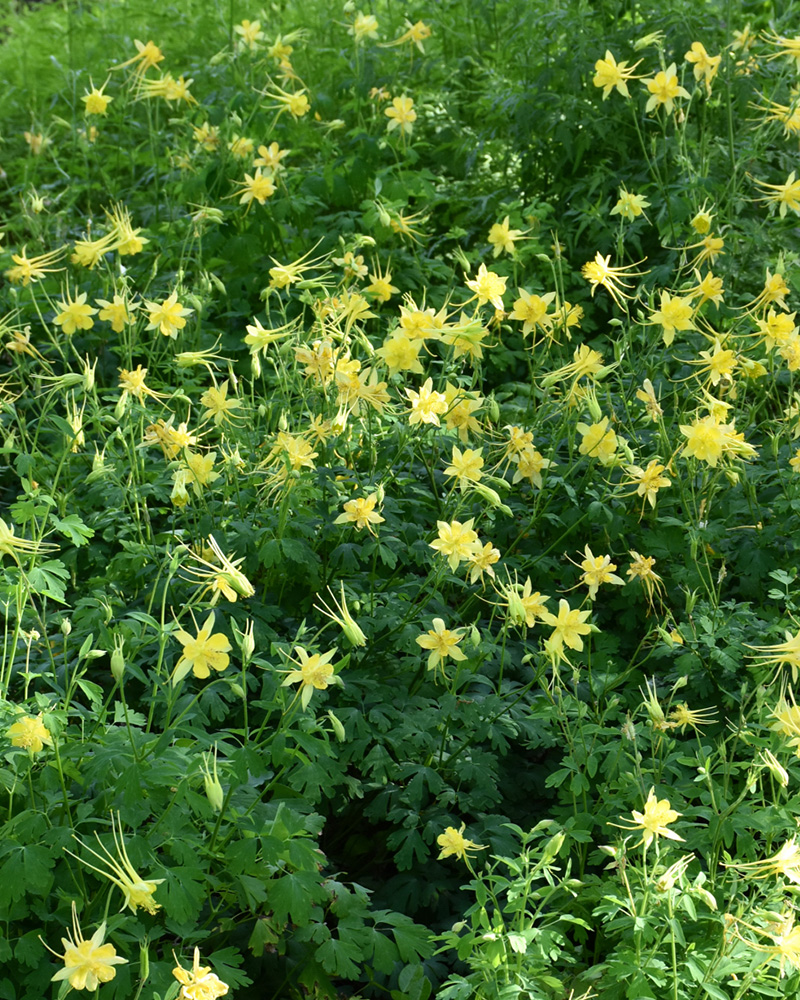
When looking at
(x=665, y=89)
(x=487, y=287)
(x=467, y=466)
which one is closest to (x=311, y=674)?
(x=467, y=466)

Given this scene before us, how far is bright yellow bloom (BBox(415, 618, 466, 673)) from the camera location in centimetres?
238

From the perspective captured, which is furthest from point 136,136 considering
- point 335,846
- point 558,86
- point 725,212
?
point 335,846

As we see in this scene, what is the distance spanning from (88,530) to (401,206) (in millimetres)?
1981

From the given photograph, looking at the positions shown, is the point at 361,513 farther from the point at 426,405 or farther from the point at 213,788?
the point at 213,788

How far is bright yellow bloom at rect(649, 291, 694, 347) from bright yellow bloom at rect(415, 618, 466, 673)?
1090 mm

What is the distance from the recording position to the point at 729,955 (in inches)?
76.6

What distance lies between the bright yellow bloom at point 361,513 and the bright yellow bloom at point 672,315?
38.4 inches

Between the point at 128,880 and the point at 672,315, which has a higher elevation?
the point at 672,315

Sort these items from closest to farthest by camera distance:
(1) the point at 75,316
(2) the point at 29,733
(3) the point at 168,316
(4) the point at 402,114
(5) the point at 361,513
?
(2) the point at 29,733, (5) the point at 361,513, (3) the point at 168,316, (1) the point at 75,316, (4) the point at 402,114

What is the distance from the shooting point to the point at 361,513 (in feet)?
8.34

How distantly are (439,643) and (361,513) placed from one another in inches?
14.5

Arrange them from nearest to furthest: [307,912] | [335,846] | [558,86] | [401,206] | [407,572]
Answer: [307,912], [335,846], [407,572], [401,206], [558,86]

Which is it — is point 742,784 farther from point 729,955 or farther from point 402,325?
point 402,325

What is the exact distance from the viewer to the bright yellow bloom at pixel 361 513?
2.52m
